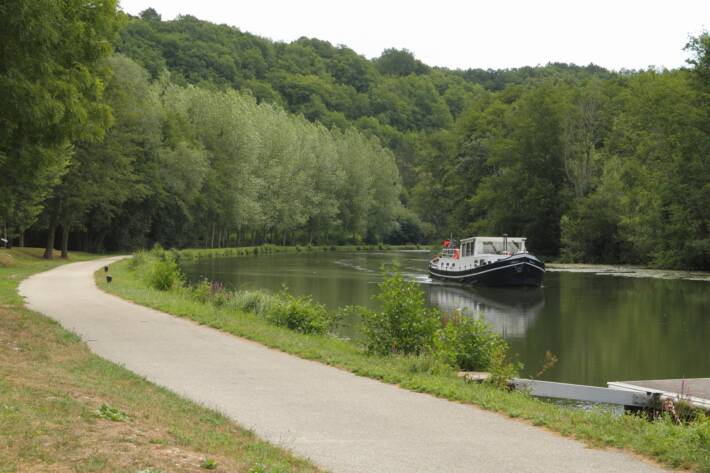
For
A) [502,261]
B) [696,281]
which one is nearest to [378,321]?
[502,261]

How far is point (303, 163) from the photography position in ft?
306

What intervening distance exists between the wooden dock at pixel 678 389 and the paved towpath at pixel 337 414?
3579mm

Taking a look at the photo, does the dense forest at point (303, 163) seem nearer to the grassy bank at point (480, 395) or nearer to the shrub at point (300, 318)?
the grassy bank at point (480, 395)

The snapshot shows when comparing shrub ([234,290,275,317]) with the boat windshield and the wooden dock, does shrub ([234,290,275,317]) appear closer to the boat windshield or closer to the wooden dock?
the wooden dock

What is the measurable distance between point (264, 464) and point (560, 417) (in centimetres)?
427

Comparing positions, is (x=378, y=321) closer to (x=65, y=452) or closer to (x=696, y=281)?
(x=65, y=452)

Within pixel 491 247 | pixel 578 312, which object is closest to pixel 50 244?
pixel 491 247

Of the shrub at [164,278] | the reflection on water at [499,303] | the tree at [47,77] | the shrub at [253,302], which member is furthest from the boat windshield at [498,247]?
the tree at [47,77]

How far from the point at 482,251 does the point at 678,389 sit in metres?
36.6

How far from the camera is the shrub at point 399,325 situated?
15.7 m

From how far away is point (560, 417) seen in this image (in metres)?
9.62

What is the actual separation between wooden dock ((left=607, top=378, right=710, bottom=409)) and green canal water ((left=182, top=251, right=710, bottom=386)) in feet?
11.6

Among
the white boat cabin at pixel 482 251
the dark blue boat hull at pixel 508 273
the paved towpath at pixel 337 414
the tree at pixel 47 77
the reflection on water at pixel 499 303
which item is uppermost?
the tree at pixel 47 77

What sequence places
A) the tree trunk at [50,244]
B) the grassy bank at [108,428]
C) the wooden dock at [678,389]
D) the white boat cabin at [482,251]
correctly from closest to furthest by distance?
the grassy bank at [108,428] → the wooden dock at [678,389] → the white boat cabin at [482,251] → the tree trunk at [50,244]
